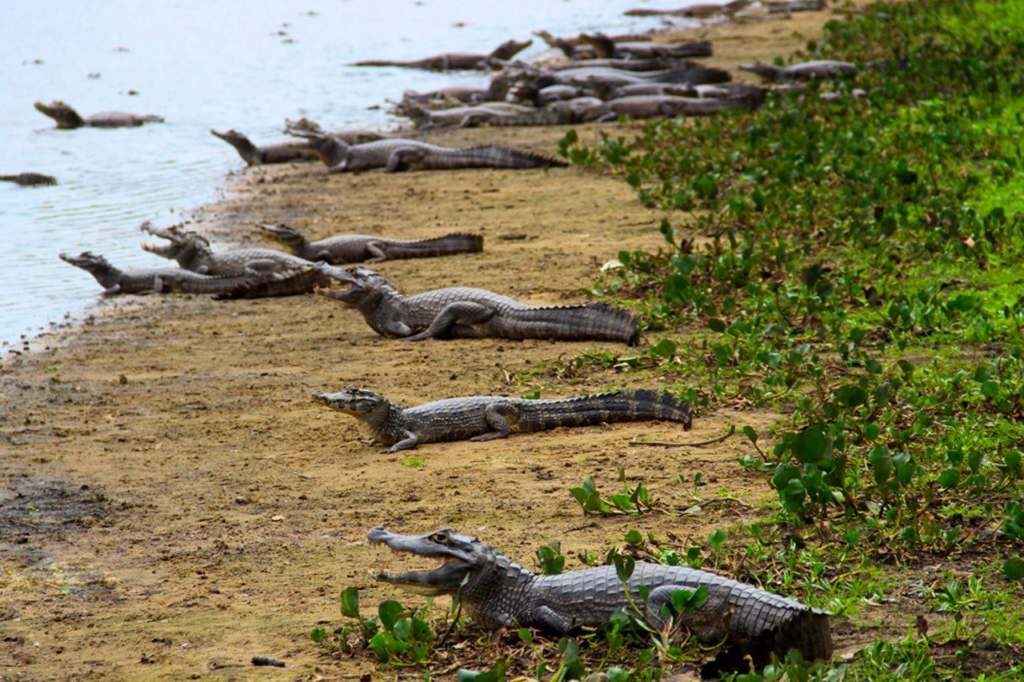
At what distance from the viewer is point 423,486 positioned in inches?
199

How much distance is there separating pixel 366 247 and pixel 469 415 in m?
3.93

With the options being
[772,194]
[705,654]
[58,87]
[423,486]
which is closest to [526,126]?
[772,194]

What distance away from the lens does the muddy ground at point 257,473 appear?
12.8 feet

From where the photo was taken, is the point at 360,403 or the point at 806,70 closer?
the point at 360,403

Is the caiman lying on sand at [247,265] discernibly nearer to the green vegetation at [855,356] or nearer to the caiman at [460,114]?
the green vegetation at [855,356]

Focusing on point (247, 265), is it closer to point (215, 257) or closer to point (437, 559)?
point (215, 257)

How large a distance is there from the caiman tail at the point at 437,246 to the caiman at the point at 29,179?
5614 millimetres

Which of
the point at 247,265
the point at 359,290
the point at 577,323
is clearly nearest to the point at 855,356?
the point at 577,323

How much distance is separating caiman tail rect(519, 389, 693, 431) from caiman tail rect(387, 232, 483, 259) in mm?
3627

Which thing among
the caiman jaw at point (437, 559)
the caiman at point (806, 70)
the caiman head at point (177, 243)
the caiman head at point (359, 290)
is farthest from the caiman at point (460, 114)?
the caiman jaw at point (437, 559)

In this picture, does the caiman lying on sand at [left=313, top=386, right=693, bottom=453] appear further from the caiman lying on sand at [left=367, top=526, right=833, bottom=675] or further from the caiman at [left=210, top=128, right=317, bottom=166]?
the caiman at [left=210, top=128, right=317, bottom=166]

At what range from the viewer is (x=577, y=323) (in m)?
6.77

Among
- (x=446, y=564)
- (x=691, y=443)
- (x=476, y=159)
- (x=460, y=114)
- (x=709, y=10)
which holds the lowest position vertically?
(x=691, y=443)

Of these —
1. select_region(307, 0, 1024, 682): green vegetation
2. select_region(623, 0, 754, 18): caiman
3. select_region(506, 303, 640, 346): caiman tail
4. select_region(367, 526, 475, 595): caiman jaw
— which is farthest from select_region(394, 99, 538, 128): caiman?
select_region(623, 0, 754, 18): caiman
